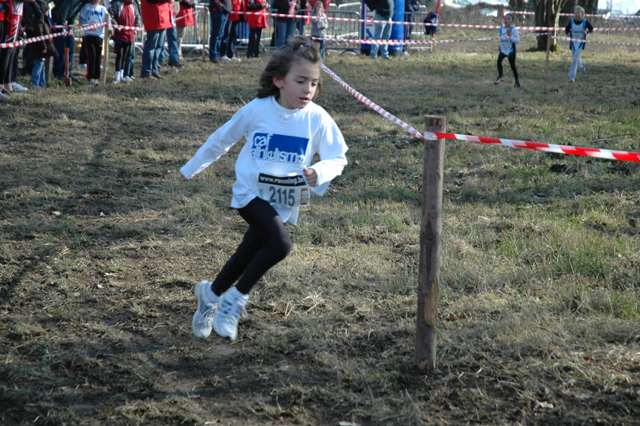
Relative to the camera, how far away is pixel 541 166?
9.70 m

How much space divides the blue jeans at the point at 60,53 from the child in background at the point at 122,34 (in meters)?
0.73

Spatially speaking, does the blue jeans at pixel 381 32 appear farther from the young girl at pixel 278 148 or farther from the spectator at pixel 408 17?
the young girl at pixel 278 148

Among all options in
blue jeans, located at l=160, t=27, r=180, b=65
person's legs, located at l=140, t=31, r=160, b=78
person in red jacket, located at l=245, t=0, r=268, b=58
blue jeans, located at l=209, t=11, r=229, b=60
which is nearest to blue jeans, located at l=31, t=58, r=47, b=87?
person's legs, located at l=140, t=31, r=160, b=78

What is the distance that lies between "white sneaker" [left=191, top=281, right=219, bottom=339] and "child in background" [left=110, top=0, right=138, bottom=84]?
406 inches

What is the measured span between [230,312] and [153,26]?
11.3 metres

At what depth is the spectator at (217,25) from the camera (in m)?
18.2

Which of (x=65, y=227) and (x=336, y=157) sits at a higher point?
(x=336, y=157)

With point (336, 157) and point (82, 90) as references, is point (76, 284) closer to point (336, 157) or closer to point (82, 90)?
point (336, 157)

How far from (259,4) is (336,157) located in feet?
49.7

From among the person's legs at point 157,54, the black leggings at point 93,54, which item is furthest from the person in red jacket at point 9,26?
the person's legs at point 157,54

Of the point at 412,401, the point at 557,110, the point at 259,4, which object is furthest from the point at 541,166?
the point at 259,4

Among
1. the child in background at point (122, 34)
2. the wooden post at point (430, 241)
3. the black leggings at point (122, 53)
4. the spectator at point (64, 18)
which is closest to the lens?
the wooden post at point (430, 241)

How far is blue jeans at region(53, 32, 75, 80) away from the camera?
47.4 ft

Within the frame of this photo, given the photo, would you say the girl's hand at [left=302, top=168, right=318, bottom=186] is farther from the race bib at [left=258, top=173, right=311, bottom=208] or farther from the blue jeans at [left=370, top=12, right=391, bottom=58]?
the blue jeans at [left=370, top=12, right=391, bottom=58]
